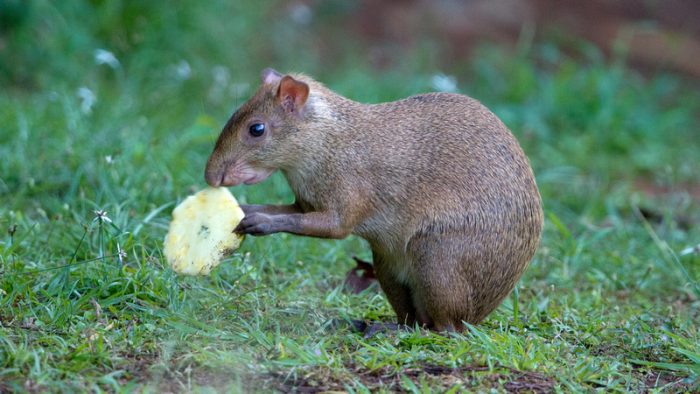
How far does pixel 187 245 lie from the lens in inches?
187

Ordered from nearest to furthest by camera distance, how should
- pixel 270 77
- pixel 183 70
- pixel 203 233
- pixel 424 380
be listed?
pixel 424 380
pixel 203 233
pixel 270 77
pixel 183 70

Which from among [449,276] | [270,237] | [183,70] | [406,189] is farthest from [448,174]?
[183,70]

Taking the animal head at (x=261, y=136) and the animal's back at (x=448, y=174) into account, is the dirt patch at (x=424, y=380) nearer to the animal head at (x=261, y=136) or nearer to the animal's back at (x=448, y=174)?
the animal's back at (x=448, y=174)

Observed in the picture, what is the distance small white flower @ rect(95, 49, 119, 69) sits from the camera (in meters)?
7.62

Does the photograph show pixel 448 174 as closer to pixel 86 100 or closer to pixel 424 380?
pixel 424 380

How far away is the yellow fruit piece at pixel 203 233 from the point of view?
15.5 ft

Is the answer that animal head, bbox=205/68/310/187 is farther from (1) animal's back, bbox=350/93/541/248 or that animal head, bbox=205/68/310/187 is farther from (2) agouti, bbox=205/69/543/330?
(1) animal's back, bbox=350/93/541/248

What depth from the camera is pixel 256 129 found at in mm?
5008

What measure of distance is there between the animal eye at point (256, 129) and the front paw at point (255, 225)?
44cm

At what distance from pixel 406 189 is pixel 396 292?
0.52 metres

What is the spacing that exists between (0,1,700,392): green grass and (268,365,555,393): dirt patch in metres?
0.01

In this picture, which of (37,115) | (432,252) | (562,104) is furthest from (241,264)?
(562,104)

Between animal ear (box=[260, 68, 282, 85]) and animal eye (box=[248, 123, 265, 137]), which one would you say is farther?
animal ear (box=[260, 68, 282, 85])

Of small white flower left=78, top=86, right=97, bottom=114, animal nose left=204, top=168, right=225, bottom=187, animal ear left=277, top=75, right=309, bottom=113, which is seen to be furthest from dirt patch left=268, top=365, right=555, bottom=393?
small white flower left=78, top=86, right=97, bottom=114
